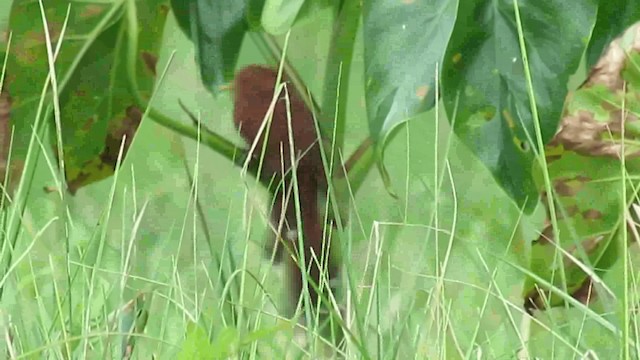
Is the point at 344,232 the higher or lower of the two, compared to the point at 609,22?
lower

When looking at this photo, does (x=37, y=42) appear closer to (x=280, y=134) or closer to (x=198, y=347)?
(x=280, y=134)

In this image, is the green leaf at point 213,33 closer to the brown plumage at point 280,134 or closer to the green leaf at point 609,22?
the brown plumage at point 280,134

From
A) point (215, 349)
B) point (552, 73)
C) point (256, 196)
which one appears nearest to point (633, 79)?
point (552, 73)

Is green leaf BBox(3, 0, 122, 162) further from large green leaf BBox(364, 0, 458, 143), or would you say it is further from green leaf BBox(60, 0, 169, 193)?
large green leaf BBox(364, 0, 458, 143)

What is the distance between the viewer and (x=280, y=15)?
68 cm

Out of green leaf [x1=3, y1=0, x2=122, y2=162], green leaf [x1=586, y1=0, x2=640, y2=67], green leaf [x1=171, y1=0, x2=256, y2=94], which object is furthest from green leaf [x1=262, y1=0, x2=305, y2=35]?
green leaf [x1=586, y1=0, x2=640, y2=67]

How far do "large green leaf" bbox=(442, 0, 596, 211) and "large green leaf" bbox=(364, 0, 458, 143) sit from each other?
0.02m

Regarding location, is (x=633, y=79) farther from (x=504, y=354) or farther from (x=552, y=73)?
(x=504, y=354)

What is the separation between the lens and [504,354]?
0.65 metres

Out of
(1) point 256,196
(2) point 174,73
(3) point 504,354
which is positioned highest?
(2) point 174,73

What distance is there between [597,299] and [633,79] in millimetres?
238

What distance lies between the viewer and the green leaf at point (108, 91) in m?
0.69

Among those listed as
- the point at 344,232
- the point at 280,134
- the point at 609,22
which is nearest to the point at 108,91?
the point at 280,134

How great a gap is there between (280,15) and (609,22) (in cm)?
35
